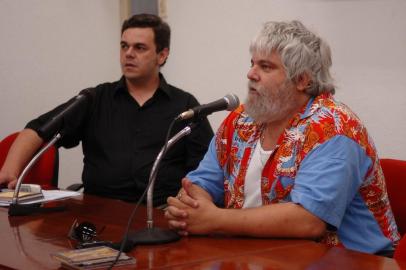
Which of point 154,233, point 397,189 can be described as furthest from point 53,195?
point 397,189

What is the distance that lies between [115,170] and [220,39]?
131cm

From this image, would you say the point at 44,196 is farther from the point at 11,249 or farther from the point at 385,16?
the point at 385,16

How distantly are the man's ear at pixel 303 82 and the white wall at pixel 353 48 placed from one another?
544mm

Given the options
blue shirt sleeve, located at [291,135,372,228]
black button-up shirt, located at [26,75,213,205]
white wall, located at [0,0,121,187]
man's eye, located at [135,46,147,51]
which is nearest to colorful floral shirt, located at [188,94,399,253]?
blue shirt sleeve, located at [291,135,372,228]

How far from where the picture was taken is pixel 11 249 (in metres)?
1.66

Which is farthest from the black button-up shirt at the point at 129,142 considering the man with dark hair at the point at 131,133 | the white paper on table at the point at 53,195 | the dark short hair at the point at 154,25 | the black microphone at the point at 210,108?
the black microphone at the point at 210,108

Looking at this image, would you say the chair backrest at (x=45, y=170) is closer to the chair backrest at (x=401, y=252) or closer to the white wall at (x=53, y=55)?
the white wall at (x=53, y=55)

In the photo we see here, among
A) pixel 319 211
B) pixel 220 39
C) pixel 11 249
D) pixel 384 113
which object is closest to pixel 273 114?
pixel 319 211

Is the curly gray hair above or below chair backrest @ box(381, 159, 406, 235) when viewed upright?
above

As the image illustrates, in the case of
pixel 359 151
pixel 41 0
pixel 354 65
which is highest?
pixel 41 0

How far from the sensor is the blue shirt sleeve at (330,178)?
69.7 inches

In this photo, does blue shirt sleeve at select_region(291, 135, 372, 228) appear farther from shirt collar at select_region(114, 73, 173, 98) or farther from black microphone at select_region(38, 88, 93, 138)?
shirt collar at select_region(114, 73, 173, 98)

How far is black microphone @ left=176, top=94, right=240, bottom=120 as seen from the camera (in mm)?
1712

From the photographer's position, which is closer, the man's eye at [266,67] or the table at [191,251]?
the table at [191,251]
